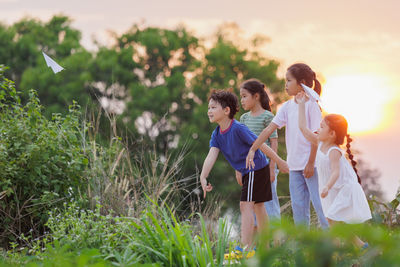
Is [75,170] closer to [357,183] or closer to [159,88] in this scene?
[357,183]

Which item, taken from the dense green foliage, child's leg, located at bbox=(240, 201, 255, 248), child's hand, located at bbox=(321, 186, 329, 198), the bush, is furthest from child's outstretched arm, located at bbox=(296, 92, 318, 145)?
the bush

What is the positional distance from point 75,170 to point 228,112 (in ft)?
6.99

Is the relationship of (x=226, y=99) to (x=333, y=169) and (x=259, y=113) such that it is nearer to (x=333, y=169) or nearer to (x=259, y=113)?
(x=259, y=113)

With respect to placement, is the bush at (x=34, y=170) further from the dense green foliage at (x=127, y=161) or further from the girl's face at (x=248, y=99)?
the girl's face at (x=248, y=99)

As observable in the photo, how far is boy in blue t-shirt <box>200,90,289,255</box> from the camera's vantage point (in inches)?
178

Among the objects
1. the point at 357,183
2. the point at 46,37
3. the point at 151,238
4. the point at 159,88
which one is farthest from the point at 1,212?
the point at 46,37

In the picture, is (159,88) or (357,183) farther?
(159,88)

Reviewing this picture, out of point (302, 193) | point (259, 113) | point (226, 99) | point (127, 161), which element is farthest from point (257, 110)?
point (127, 161)

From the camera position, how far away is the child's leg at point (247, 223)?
4473 mm

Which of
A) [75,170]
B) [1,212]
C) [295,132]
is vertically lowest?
[1,212]

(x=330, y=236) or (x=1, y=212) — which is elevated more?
(x=330, y=236)

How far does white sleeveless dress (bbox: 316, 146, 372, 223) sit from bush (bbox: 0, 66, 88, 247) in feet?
8.75

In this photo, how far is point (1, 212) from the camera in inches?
228

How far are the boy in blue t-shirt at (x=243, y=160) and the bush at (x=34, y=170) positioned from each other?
179cm
